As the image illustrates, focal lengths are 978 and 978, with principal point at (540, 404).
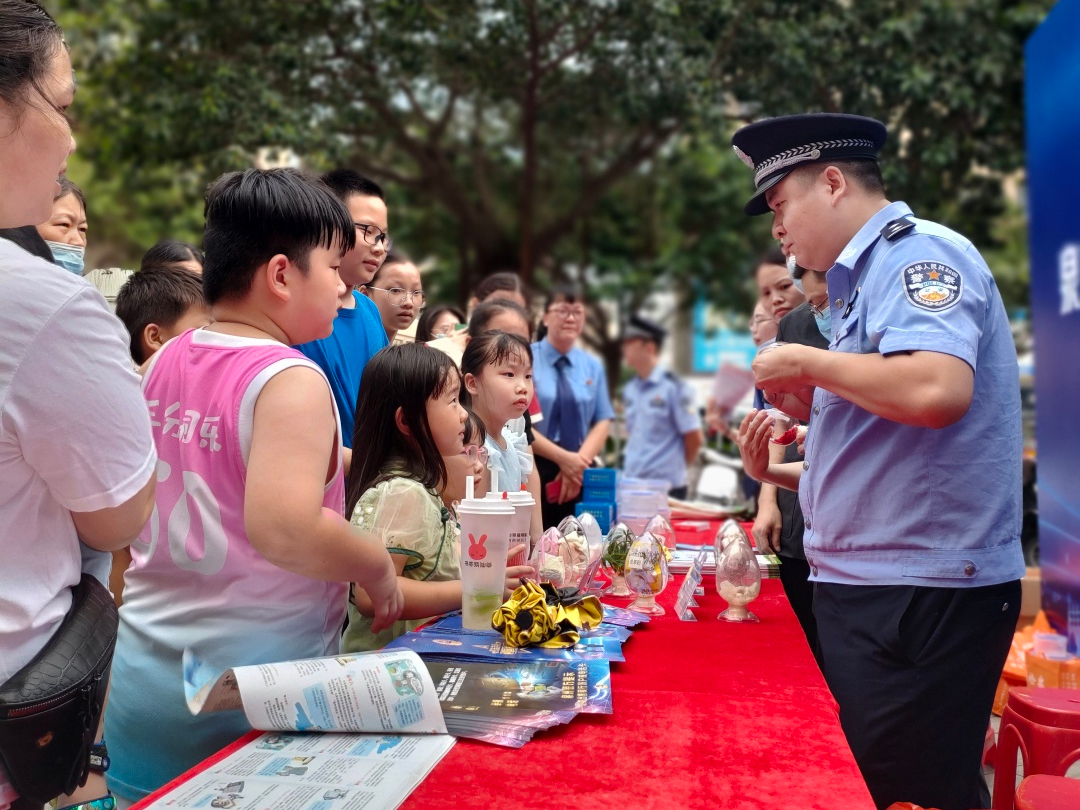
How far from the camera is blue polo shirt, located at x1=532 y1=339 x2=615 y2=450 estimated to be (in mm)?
5246

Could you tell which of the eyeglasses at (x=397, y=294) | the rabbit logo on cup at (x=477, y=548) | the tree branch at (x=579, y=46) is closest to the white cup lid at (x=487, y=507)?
the rabbit logo on cup at (x=477, y=548)

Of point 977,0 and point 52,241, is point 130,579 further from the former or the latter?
point 977,0

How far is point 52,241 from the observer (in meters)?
2.69

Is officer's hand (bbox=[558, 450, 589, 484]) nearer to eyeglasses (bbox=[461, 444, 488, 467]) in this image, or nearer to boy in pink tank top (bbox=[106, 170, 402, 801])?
eyeglasses (bbox=[461, 444, 488, 467])

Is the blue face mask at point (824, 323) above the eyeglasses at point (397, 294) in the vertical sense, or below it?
below

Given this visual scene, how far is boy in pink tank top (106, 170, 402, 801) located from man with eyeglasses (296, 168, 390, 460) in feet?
3.98

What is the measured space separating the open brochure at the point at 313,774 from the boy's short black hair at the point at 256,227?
0.73 m

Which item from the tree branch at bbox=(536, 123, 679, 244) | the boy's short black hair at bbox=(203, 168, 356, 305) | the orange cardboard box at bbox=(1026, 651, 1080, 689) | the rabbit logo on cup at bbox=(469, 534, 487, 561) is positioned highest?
the tree branch at bbox=(536, 123, 679, 244)

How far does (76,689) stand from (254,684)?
0.80 feet

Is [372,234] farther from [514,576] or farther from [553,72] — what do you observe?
[553,72]

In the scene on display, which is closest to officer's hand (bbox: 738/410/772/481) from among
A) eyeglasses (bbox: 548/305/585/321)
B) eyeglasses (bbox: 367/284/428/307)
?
eyeglasses (bbox: 367/284/428/307)

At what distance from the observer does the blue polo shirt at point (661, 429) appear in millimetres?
6707

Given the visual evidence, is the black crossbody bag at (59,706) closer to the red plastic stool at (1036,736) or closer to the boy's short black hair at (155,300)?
the boy's short black hair at (155,300)

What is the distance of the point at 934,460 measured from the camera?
75.5 inches
